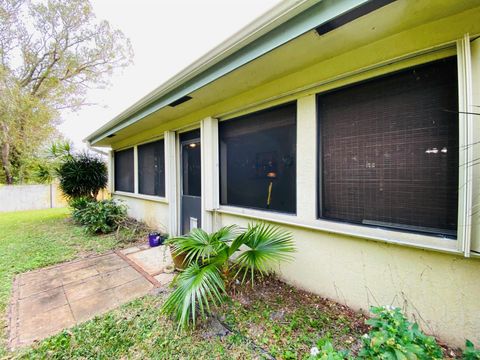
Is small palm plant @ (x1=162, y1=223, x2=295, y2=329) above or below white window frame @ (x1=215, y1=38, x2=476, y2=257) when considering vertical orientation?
below

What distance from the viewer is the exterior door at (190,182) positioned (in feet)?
13.5

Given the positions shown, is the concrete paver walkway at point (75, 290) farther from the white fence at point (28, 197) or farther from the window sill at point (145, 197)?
the white fence at point (28, 197)

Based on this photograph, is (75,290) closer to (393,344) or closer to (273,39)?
(393,344)

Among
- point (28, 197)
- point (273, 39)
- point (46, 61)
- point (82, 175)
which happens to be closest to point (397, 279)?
point (273, 39)

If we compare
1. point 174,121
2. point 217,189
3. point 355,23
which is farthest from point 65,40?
point 355,23

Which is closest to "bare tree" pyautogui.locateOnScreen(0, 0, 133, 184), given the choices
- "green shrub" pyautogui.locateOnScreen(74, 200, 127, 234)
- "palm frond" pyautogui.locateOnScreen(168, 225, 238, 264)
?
"green shrub" pyautogui.locateOnScreen(74, 200, 127, 234)

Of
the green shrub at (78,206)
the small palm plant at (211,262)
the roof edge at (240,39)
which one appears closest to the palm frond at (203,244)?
the small palm plant at (211,262)

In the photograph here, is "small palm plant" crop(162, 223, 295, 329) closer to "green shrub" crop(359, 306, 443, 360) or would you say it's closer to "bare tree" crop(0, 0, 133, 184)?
"green shrub" crop(359, 306, 443, 360)

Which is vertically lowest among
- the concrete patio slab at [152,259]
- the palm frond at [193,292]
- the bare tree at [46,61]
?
the concrete patio slab at [152,259]

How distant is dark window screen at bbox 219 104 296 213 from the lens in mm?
2661

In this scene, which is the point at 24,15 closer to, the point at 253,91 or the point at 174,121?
the point at 174,121

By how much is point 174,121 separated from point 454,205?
4.31 meters

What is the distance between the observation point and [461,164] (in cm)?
152

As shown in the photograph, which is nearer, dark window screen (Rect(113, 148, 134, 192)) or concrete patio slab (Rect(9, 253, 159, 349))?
concrete patio slab (Rect(9, 253, 159, 349))
